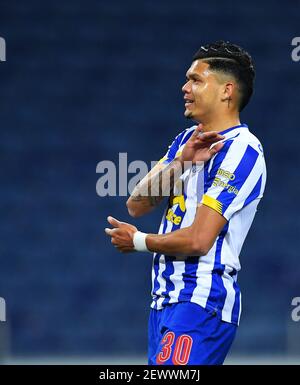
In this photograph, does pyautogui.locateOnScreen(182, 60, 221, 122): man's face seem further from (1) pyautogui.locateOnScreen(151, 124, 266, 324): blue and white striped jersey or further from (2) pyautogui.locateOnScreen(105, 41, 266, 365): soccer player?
(1) pyautogui.locateOnScreen(151, 124, 266, 324): blue and white striped jersey

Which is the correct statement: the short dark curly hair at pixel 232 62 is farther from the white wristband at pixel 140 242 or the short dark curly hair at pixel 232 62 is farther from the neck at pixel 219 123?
the white wristband at pixel 140 242

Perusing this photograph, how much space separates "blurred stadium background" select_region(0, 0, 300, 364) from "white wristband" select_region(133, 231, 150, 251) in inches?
198

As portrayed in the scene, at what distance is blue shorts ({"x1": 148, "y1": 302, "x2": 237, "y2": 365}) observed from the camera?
3.22 m

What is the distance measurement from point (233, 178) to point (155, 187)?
0.36 m

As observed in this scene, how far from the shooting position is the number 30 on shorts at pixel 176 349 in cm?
320

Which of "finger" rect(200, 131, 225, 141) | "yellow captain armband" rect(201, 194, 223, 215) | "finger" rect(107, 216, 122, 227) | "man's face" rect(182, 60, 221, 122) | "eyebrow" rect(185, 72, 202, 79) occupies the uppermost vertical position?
"eyebrow" rect(185, 72, 202, 79)

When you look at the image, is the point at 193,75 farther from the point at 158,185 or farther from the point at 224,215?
the point at 224,215

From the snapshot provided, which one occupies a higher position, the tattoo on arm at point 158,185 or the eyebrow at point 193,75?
the eyebrow at point 193,75

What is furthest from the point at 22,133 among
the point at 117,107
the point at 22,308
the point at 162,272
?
the point at 162,272

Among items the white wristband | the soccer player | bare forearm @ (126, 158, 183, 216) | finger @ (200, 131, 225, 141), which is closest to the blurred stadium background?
bare forearm @ (126, 158, 183, 216)

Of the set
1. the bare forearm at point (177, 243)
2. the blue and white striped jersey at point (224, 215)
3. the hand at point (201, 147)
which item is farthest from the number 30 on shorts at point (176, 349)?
the hand at point (201, 147)

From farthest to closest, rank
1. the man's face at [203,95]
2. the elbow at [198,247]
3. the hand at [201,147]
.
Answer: the man's face at [203,95]
the hand at [201,147]
the elbow at [198,247]

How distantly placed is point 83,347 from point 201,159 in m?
5.11

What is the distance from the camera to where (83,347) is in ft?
26.7
